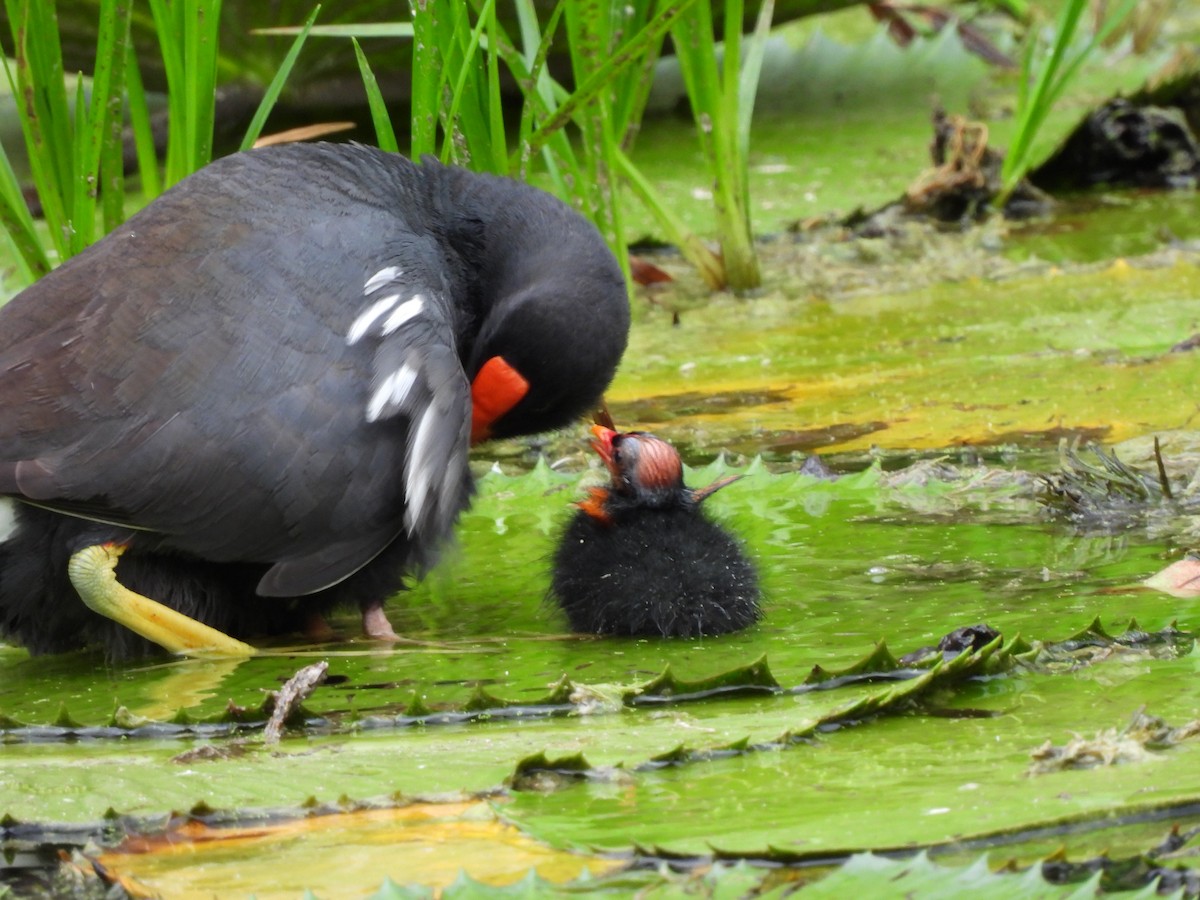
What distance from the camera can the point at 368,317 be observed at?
2705mm

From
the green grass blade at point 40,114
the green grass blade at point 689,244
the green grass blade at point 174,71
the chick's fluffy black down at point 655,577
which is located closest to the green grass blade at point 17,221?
the green grass blade at point 40,114

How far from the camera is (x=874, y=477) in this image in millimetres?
3393

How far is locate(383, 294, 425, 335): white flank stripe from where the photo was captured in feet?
A: 8.88

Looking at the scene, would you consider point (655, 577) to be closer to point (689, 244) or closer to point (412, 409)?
point (412, 409)

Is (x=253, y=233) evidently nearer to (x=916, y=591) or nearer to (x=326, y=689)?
(x=326, y=689)

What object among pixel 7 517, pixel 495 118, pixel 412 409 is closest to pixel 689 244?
pixel 495 118

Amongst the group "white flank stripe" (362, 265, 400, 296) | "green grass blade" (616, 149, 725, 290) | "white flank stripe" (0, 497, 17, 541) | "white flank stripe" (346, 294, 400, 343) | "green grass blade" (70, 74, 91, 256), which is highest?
"white flank stripe" (362, 265, 400, 296)

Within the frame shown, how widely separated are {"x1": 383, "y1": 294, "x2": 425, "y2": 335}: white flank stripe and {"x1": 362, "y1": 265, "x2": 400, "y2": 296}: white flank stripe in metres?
0.05

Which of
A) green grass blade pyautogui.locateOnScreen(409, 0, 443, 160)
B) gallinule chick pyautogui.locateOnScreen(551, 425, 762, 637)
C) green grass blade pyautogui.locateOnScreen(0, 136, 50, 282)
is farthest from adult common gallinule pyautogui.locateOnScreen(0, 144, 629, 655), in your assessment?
green grass blade pyautogui.locateOnScreen(0, 136, 50, 282)

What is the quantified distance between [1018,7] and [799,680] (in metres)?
7.90

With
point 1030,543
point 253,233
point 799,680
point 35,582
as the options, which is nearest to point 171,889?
point 799,680

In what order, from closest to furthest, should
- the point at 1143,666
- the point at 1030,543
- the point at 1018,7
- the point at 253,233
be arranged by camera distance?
1. the point at 1143,666
2. the point at 253,233
3. the point at 1030,543
4. the point at 1018,7

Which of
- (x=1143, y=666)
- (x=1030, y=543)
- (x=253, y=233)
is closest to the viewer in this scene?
(x=1143, y=666)

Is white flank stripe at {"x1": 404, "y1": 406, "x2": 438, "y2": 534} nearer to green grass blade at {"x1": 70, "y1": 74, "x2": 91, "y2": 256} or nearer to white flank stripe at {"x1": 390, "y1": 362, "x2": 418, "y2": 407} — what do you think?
white flank stripe at {"x1": 390, "y1": 362, "x2": 418, "y2": 407}
